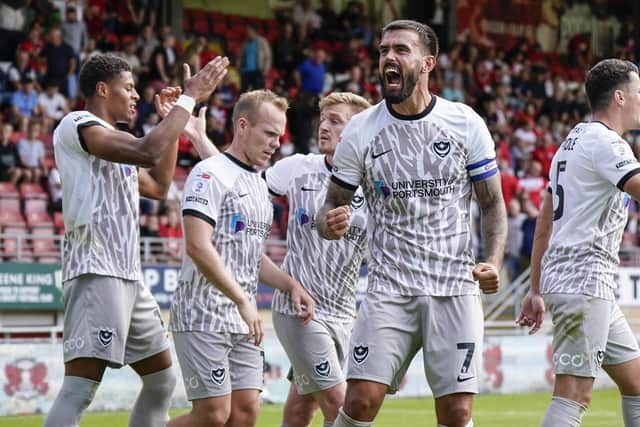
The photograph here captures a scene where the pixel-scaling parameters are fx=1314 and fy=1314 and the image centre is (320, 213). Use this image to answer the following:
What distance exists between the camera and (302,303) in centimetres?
822

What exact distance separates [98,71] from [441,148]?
2.06 m

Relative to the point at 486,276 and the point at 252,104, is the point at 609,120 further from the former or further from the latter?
the point at 252,104

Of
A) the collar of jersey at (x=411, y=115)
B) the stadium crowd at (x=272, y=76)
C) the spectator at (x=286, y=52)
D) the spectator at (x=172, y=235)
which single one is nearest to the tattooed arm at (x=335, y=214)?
the collar of jersey at (x=411, y=115)

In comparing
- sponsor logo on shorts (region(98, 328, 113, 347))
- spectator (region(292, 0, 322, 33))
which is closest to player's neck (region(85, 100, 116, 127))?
sponsor logo on shorts (region(98, 328, 113, 347))

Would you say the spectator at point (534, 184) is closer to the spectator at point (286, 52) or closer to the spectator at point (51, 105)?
the spectator at point (286, 52)

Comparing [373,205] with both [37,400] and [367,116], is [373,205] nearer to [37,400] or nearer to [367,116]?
[367,116]

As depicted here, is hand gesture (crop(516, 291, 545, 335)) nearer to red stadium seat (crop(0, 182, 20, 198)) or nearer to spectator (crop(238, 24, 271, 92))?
red stadium seat (crop(0, 182, 20, 198))

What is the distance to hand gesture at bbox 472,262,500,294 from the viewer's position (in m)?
6.45

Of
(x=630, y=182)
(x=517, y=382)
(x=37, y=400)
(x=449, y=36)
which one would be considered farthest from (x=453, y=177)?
(x=449, y=36)

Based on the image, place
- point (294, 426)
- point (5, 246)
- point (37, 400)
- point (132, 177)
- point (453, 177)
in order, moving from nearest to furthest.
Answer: point (453, 177) → point (132, 177) → point (294, 426) → point (37, 400) → point (5, 246)

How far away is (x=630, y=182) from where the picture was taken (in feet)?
23.5

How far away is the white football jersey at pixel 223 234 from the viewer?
25.2ft

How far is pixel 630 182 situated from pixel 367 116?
4.87ft

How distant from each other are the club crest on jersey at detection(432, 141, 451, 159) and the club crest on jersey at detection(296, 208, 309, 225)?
1.98 meters
